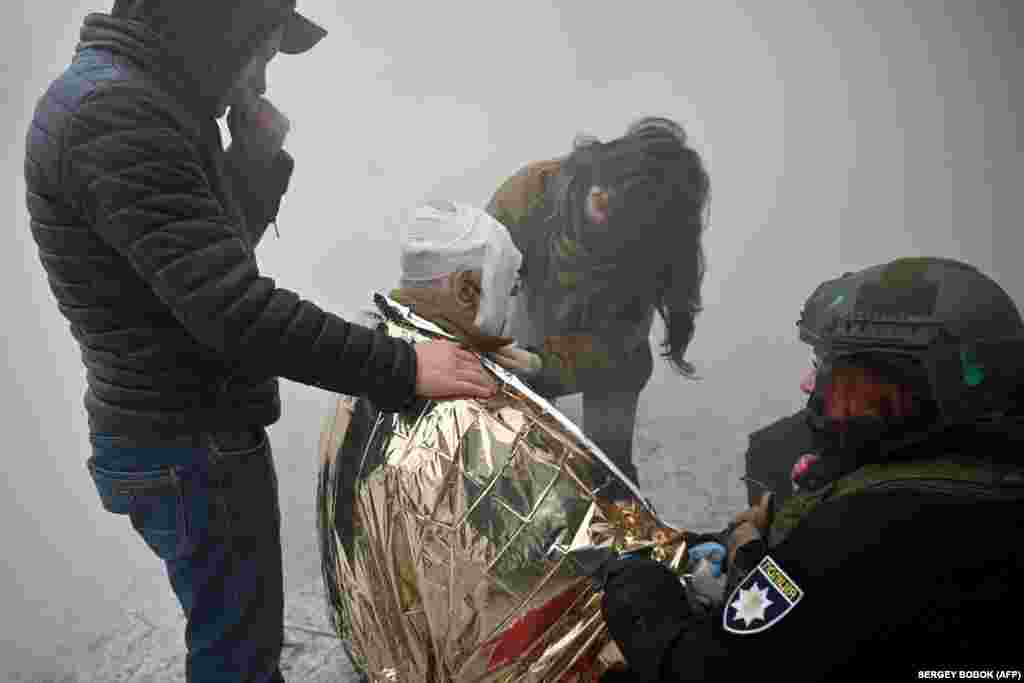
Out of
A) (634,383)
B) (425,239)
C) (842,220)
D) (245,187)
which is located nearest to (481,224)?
(425,239)

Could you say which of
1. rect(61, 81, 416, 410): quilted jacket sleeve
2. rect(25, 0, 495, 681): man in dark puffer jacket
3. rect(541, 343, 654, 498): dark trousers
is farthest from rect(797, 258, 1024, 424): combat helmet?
rect(541, 343, 654, 498): dark trousers

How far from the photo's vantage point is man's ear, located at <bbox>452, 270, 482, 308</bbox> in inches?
49.1

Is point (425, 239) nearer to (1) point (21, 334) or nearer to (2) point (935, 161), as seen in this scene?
(2) point (935, 161)

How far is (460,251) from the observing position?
4.13 feet

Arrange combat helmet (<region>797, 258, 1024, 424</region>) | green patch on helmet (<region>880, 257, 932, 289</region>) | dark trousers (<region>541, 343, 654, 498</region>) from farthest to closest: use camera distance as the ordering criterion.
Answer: dark trousers (<region>541, 343, 654, 498</region>)
green patch on helmet (<region>880, 257, 932, 289</region>)
combat helmet (<region>797, 258, 1024, 424</region>)

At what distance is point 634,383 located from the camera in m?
2.25

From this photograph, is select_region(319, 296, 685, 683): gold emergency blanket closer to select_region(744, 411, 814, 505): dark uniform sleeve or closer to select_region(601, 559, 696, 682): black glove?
select_region(601, 559, 696, 682): black glove

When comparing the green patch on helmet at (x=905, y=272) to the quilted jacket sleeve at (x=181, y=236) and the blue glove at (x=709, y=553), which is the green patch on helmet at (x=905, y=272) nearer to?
the blue glove at (x=709, y=553)

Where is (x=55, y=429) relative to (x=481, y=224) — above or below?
below

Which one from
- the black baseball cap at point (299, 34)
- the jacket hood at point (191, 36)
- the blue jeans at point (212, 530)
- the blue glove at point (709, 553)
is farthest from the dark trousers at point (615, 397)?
the jacket hood at point (191, 36)

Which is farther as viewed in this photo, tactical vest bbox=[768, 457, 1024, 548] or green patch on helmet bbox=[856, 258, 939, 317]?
green patch on helmet bbox=[856, 258, 939, 317]

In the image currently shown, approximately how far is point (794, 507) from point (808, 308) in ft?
2.33

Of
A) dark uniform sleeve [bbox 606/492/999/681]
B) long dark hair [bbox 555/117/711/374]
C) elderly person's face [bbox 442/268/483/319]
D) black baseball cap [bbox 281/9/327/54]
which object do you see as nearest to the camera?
dark uniform sleeve [bbox 606/492/999/681]

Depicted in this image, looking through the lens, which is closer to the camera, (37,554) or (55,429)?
(37,554)
